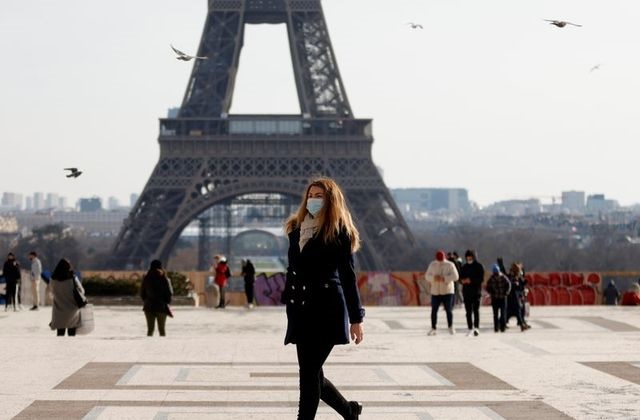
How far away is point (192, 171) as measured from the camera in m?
80.2

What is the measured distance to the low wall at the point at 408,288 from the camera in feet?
147

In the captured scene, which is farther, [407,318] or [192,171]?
[192,171]

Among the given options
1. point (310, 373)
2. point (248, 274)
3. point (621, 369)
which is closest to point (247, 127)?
point (248, 274)

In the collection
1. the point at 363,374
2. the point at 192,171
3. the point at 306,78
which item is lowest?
the point at 363,374

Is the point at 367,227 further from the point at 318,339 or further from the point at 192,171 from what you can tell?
the point at 318,339

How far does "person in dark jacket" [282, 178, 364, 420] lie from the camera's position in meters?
10.1

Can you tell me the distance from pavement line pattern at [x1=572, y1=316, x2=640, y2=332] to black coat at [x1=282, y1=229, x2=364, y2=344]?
14630mm

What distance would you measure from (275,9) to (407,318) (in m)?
57.5

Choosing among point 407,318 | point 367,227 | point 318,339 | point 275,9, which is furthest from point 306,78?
point 318,339

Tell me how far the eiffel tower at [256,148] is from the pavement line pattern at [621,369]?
60247 mm

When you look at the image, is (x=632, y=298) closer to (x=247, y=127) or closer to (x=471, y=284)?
(x=471, y=284)

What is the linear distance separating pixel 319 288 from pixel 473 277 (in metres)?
14.2

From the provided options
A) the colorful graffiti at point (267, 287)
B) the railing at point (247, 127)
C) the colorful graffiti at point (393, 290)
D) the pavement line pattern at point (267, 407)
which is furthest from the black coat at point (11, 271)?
the railing at point (247, 127)

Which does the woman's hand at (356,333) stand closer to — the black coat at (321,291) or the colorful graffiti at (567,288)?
the black coat at (321,291)
